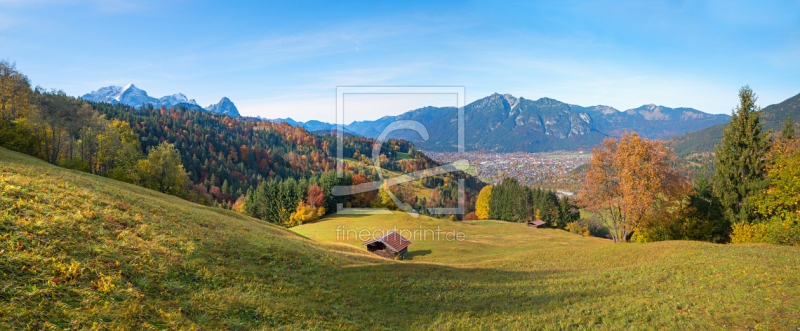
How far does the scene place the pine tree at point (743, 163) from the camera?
98.8 feet

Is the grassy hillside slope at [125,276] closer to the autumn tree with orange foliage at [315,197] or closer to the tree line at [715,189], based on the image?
the tree line at [715,189]

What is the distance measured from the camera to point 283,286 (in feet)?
38.1

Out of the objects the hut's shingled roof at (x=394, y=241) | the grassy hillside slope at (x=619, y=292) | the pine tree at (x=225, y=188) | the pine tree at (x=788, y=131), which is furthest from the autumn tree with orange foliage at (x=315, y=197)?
the pine tree at (x=788, y=131)

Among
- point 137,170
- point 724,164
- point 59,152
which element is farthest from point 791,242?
point 59,152

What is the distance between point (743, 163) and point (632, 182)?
12111mm

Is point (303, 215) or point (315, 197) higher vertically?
point (315, 197)

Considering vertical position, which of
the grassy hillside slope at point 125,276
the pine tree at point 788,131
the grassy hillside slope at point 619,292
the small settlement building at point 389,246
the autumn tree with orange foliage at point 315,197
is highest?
the pine tree at point 788,131

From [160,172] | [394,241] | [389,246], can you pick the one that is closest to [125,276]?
[389,246]

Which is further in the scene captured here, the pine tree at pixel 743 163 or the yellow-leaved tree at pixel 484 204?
the yellow-leaved tree at pixel 484 204

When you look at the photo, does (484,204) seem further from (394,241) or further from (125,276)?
(125,276)

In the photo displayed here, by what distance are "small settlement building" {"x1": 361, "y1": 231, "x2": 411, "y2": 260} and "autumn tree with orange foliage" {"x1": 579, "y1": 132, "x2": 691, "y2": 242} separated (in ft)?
73.4

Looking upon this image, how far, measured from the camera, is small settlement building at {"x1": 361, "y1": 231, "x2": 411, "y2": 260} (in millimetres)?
37469

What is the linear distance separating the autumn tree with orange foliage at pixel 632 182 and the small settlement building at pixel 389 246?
22383 mm

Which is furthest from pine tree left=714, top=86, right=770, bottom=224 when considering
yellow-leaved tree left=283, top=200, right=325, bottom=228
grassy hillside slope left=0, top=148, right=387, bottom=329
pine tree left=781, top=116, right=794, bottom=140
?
yellow-leaved tree left=283, top=200, right=325, bottom=228
